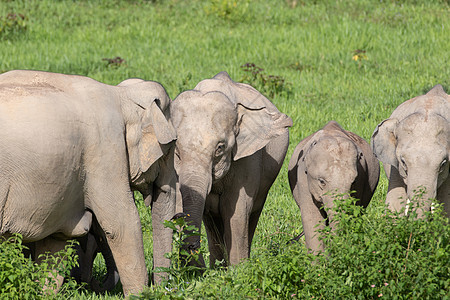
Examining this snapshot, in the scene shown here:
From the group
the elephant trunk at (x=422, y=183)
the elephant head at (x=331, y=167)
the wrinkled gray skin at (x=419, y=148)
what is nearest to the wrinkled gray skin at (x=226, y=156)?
the elephant head at (x=331, y=167)

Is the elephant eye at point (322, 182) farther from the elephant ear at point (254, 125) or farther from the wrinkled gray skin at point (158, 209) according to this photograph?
the wrinkled gray skin at point (158, 209)

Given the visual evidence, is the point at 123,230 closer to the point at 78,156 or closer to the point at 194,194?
the point at 78,156

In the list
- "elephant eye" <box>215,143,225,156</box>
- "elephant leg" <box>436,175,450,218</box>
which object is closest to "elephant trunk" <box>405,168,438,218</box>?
"elephant leg" <box>436,175,450,218</box>

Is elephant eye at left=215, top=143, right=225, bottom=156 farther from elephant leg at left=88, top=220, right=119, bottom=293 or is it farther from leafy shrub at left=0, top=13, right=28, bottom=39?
leafy shrub at left=0, top=13, right=28, bottom=39

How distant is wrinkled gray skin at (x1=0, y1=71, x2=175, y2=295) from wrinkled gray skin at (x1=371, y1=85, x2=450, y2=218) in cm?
180

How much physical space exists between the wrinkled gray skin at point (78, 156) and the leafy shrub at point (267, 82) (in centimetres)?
693

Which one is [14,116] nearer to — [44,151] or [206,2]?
[44,151]

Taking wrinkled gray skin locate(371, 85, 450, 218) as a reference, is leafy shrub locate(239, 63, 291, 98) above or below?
below

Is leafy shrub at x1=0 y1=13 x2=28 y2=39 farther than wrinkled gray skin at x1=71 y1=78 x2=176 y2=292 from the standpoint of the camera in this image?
Yes

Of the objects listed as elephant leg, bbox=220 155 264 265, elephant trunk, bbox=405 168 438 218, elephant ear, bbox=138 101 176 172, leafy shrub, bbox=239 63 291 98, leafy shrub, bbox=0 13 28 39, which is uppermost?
elephant ear, bbox=138 101 176 172

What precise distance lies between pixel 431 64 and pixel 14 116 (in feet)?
35.1

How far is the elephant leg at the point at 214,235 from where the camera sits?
314 inches

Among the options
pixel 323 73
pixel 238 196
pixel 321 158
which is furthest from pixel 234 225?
pixel 323 73

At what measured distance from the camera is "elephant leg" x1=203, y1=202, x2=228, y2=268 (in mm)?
7973
